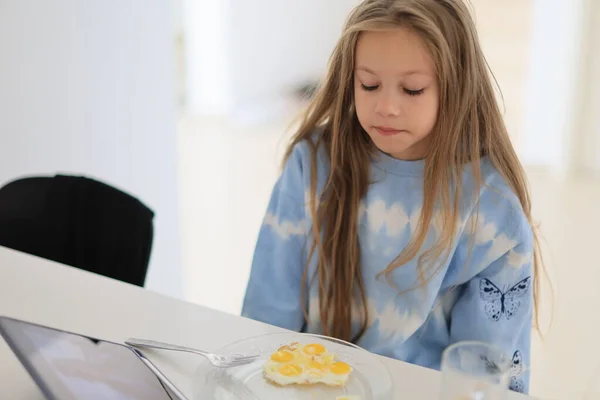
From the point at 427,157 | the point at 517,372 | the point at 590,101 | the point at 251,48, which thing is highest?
the point at 251,48

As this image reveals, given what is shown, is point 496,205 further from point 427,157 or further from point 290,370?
point 290,370

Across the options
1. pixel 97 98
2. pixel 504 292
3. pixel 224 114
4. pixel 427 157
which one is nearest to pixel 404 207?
pixel 427 157

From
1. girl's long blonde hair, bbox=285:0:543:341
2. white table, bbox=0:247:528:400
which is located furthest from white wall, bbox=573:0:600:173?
white table, bbox=0:247:528:400

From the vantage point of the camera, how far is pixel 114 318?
3.37ft

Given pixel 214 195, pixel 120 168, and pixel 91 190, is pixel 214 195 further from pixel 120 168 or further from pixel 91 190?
pixel 91 190

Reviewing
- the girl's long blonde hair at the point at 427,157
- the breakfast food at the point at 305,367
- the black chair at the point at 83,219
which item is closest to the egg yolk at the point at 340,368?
the breakfast food at the point at 305,367

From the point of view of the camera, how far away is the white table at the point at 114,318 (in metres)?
0.89

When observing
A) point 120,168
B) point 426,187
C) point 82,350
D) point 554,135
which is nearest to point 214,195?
point 120,168

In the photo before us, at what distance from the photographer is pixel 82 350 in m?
0.86

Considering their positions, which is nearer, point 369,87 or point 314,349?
point 314,349

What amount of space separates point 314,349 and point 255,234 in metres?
2.14

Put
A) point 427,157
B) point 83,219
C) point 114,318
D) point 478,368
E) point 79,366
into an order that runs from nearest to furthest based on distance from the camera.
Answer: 1. point 478,368
2. point 79,366
3. point 114,318
4. point 427,157
5. point 83,219

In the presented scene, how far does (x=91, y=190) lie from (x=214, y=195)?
6.78 ft

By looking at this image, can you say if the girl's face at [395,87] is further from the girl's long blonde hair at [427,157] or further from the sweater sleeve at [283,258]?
the sweater sleeve at [283,258]
